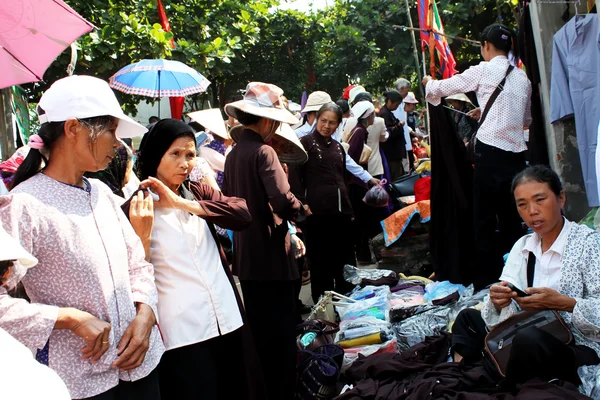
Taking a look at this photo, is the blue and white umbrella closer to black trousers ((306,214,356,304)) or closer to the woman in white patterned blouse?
black trousers ((306,214,356,304))

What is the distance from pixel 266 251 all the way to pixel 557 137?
8.85 feet

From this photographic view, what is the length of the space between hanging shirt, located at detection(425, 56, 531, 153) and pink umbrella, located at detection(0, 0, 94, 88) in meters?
2.90

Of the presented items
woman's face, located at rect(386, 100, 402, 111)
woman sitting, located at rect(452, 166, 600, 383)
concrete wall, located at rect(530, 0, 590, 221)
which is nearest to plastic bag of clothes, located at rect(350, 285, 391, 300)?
concrete wall, located at rect(530, 0, 590, 221)

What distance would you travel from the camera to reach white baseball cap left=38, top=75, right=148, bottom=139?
2225mm

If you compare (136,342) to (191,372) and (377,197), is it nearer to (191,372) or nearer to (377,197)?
(191,372)

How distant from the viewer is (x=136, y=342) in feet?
7.51

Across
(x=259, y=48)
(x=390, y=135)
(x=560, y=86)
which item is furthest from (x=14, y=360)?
(x=259, y=48)

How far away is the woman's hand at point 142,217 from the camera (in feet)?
8.70

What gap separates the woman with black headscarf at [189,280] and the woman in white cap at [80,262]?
1.18ft

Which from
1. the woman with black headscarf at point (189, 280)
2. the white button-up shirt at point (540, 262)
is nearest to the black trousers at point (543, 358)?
the white button-up shirt at point (540, 262)

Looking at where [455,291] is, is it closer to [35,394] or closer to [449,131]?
[449,131]

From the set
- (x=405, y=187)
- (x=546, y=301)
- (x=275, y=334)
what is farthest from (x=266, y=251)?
(x=405, y=187)

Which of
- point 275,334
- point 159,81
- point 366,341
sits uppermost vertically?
point 159,81

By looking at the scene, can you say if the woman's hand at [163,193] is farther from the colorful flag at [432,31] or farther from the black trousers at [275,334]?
the colorful flag at [432,31]
